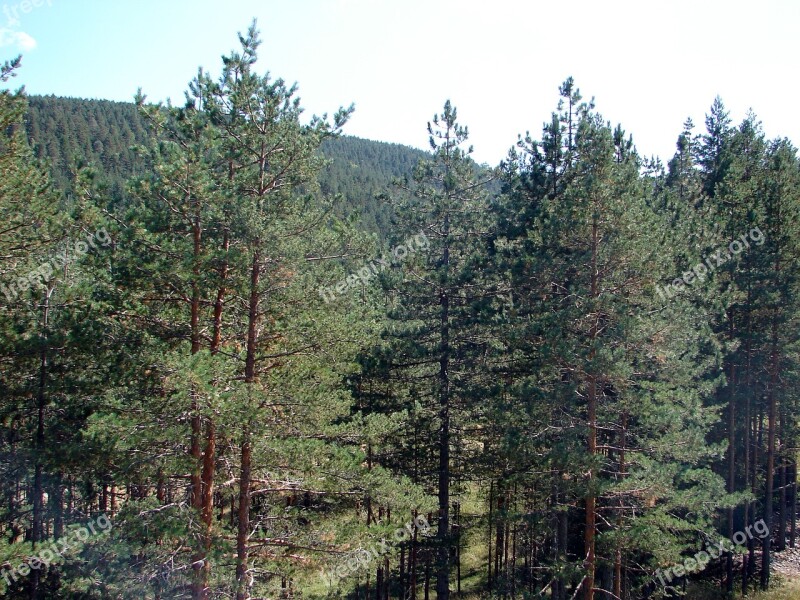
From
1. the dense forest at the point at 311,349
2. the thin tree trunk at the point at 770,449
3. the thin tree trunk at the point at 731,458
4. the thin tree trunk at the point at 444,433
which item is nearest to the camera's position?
the dense forest at the point at 311,349

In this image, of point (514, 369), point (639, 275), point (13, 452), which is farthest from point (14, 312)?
point (639, 275)

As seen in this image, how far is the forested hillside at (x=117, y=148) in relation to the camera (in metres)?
90.6

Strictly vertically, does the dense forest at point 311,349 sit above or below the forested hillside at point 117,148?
below

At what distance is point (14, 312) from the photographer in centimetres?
1230

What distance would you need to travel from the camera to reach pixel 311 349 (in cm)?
1053

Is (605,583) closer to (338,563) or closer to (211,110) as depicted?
(338,563)

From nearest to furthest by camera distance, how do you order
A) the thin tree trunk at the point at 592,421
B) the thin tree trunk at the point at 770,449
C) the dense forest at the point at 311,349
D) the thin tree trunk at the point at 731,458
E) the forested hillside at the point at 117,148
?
the dense forest at the point at 311,349
the thin tree trunk at the point at 592,421
the thin tree trunk at the point at 770,449
the thin tree trunk at the point at 731,458
the forested hillside at the point at 117,148

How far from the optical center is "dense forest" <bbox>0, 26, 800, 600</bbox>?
957 cm

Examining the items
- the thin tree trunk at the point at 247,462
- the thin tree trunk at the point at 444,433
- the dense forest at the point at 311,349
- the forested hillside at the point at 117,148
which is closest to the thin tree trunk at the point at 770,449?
the dense forest at the point at 311,349

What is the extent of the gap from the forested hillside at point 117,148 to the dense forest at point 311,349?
62.1 meters

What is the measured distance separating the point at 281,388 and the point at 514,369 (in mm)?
7602

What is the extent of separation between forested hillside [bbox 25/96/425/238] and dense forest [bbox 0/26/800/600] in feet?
204

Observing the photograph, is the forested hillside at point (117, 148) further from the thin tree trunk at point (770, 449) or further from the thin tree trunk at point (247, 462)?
the thin tree trunk at point (247, 462)

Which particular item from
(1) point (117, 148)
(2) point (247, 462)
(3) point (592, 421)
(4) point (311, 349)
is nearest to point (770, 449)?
(3) point (592, 421)
